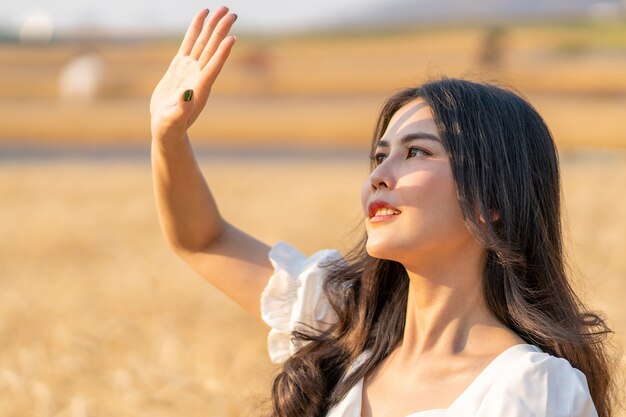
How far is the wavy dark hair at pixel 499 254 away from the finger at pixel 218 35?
1.25 feet

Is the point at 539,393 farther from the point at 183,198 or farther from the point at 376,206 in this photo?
the point at 183,198

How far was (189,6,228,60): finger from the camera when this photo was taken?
8.32ft

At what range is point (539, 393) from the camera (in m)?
2.14

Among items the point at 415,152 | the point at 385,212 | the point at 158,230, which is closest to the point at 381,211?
the point at 385,212

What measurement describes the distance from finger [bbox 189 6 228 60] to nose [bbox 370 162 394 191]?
0.48m

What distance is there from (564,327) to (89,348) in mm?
A: 2073

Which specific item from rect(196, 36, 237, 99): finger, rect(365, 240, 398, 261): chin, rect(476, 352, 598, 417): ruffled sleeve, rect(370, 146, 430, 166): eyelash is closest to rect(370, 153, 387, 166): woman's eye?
rect(370, 146, 430, 166): eyelash

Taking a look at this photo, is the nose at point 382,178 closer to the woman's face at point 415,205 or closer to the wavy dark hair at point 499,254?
the woman's face at point 415,205

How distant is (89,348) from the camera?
4059 mm

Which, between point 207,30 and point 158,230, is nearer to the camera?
point 207,30

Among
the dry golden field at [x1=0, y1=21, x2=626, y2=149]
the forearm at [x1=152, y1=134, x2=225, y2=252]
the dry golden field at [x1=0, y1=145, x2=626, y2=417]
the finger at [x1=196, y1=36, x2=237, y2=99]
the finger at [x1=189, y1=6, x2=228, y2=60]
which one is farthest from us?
the dry golden field at [x1=0, y1=21, x2=626, y2=149]

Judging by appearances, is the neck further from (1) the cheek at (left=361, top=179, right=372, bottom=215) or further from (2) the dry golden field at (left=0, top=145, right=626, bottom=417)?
(2) the dry golden field at (left=0, top=145, right=626, bottom=417)

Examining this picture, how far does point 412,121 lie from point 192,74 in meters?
0.48

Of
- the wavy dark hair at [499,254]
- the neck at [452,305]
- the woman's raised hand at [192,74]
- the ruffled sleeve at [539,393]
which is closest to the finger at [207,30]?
the woman's raised hand at [192,74]
